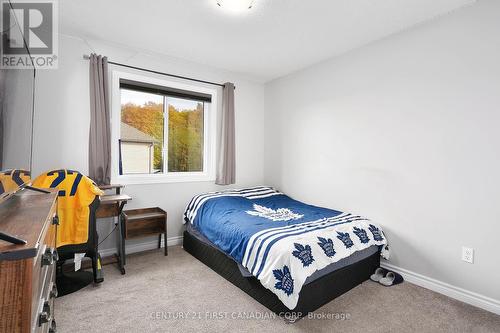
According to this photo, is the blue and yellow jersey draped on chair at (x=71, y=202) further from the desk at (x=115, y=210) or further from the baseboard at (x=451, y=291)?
the baseboard at (x=451, y=291)

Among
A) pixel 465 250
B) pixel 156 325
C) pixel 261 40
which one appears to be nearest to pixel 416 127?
pixel 465 250

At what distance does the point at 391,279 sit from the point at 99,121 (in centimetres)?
338

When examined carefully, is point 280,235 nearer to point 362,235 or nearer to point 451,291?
point 362,235

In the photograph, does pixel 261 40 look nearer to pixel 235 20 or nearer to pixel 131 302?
pixel 235 20

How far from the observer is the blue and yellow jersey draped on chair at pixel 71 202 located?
2061 mm

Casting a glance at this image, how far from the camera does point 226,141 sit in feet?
12.3

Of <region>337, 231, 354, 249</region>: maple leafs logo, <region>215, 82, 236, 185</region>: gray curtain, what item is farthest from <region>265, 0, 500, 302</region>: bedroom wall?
<region>215, 82, 236, 185</region>: gray curtain

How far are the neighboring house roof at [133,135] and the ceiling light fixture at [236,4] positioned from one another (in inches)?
73.1

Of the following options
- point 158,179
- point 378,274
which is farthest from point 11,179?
point 378,274

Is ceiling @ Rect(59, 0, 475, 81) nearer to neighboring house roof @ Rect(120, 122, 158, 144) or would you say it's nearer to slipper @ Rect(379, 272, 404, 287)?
neighboring house roof @ Rect(120, 122, 158, 144)

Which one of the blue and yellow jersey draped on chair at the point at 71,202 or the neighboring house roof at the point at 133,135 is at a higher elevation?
the neighboring house roof at the point at 133,135

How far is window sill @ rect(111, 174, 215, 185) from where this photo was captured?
310cm

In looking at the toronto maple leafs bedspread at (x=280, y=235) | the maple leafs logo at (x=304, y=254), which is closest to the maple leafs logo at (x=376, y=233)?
the toronto maple leafs bedspread at (x=280, y=235)

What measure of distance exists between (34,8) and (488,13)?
377 centimetres
